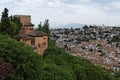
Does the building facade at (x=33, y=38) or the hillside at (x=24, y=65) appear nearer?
the hillside at (x=24, y=65)

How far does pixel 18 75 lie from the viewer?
34031 millimetres

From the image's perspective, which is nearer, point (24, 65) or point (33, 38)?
point (24, 65)

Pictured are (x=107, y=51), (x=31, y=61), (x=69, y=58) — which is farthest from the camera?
(x=107, y=51)

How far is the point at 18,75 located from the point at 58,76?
33.2 ft

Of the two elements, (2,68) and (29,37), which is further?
(29,37)

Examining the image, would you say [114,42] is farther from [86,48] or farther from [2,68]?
[2,68]

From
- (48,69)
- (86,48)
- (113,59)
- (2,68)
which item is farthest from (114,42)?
(2,68)

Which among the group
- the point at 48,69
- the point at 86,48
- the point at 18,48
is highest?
the point at 18,48

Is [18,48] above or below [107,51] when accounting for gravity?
above

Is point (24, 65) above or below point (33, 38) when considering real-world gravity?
below

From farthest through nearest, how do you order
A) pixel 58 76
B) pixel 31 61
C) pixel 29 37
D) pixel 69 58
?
pixel 69 58
pixel 29 37
pixel 58 76
pixel 31 61

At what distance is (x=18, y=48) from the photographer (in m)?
35.9

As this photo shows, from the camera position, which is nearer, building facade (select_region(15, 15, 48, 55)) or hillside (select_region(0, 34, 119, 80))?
hillside (select_region(0, 34, 119, 80))

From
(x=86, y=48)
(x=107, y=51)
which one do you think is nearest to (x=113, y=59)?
(x=107, y=51)
